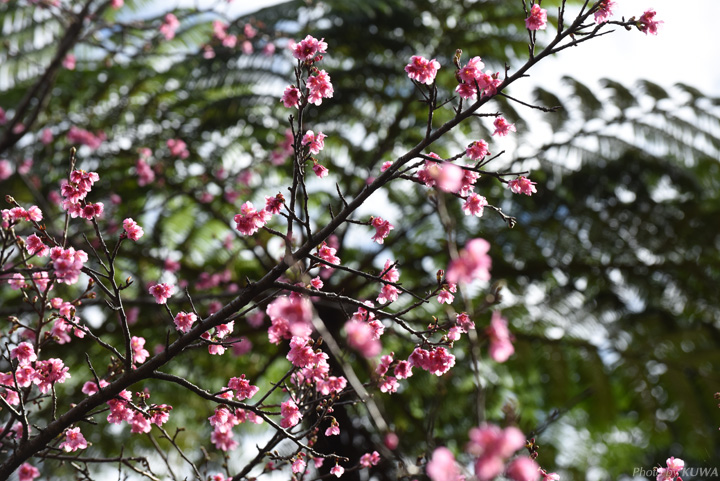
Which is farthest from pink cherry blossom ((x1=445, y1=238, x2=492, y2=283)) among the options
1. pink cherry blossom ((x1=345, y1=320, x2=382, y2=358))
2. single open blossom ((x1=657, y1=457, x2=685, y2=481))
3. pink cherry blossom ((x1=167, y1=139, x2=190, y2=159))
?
pink cherry blossom ((x1=167, y1=139, x2=190, y2=159))

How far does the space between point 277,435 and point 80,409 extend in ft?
2.01

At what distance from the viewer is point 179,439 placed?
739 cm

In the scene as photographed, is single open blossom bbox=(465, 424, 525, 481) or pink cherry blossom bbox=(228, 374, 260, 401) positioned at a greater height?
pink cherry blossom bbox=(228, 374, 260, 401)

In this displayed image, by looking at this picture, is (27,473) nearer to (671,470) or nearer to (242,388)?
(242,388)

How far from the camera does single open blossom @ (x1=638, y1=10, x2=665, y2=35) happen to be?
5.59 ft

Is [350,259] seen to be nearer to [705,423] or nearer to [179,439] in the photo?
[705,423]

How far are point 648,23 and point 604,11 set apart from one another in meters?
0.16

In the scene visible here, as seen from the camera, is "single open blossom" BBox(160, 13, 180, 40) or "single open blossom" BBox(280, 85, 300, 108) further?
"single open blossom" BBox(160, 13, 180, 40)

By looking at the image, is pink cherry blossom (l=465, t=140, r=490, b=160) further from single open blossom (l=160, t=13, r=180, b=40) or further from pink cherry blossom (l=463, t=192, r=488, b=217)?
single open blossom (l=160, t=13, r=180, b=40)

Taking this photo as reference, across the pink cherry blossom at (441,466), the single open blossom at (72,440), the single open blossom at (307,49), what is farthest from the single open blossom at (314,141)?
the single open blossom at (72,440)

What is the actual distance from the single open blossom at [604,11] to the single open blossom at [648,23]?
0.12 metres

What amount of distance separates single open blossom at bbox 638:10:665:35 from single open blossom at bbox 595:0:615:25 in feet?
0.40

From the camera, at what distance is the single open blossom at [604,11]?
166cm

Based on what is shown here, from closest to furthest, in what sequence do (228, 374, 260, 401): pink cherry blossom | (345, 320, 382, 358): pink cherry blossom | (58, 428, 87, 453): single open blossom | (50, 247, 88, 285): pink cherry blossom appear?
1. (345, 320, 382, 358): pink cherry blossom
2. (50, 247, 88, 285): pink cherry blossom
3. (58, 428, 87, 453): single open blossom
4. (228, 374, 260, 401): pink cherry blossom
